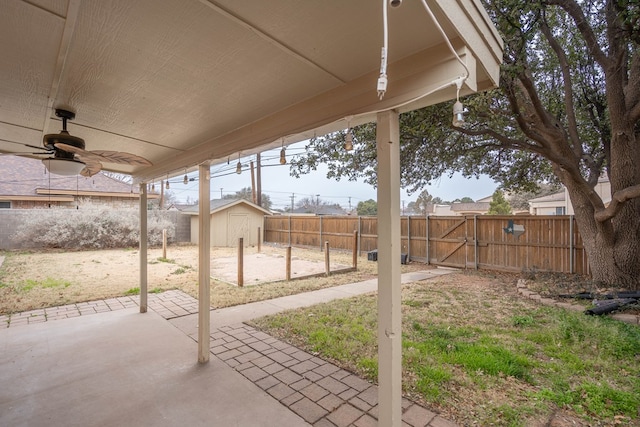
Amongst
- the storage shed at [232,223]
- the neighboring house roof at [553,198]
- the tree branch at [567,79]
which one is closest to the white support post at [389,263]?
the tree branch at [567,79]

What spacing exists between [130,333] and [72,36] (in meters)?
3.49

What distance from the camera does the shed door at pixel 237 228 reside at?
15.0 m

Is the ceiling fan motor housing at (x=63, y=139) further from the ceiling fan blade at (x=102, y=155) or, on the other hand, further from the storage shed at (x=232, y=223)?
the storage shed at (x=232, y=223)

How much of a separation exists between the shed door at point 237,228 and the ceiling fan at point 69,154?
1217 cm

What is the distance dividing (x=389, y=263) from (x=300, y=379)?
67.2 inches

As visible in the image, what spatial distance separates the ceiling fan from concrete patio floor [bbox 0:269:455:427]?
189 centimetres

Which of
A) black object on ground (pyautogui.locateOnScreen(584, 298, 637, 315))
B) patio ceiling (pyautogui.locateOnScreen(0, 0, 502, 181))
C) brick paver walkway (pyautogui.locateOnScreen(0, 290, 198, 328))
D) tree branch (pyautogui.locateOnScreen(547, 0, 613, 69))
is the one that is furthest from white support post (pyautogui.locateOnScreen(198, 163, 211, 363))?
tree branch (pyautogui.locateOnScreen(547, 0, 613, 69))

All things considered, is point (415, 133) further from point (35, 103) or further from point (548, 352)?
point (35, 103)

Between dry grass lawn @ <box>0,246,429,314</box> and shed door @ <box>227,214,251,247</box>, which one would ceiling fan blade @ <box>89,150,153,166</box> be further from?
shed door @ <box>227,214,251,247</box>

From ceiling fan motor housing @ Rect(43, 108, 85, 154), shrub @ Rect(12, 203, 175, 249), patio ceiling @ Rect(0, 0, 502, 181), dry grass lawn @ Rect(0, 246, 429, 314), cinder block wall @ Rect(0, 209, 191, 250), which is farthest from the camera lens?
shrub @ Rect(12, 203, 175, 249)

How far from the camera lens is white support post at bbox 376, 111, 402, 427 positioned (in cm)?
160

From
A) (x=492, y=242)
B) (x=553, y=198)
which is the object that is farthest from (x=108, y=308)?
(x=553, y=198)

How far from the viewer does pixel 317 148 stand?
7.65m

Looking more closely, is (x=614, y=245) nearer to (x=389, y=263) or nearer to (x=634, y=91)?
(x=634, y=91)
